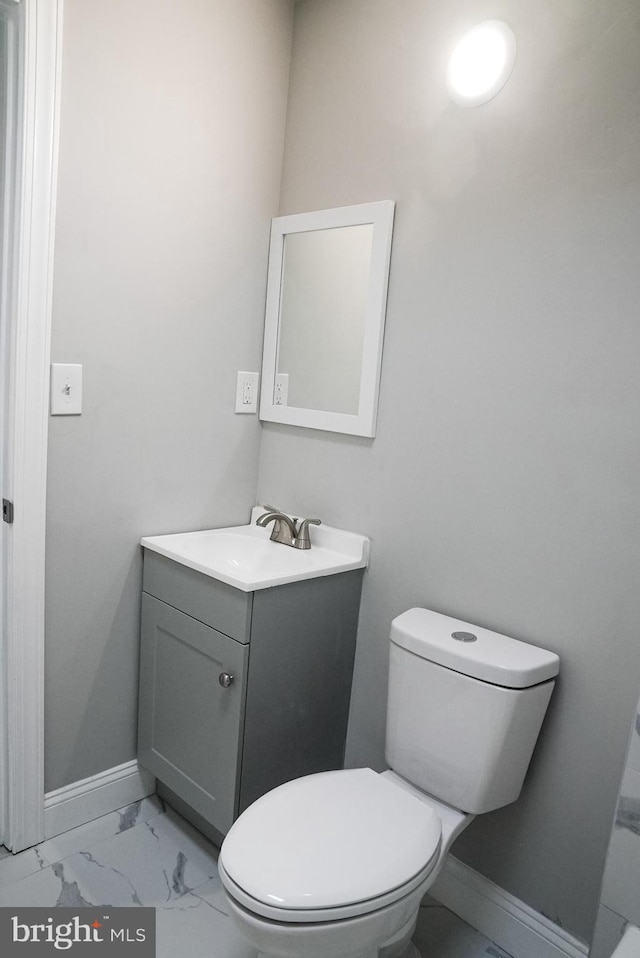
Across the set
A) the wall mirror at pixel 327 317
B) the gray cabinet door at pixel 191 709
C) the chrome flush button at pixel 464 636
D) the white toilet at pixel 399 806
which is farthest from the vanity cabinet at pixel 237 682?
the wall mirror at pixel 327 317

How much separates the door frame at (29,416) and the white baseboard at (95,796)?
44 mm

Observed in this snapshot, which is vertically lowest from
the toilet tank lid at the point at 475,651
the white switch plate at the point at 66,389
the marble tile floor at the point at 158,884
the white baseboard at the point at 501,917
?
the marble tile floor at the point at 158,884

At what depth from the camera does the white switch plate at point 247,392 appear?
6.55 feet

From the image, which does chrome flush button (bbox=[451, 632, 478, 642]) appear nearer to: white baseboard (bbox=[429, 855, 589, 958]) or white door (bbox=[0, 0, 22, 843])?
white baseboard (bbox=[429, 855, 589, 958])

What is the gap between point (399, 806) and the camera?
1.33 m

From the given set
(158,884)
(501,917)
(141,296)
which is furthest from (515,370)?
(158,884)

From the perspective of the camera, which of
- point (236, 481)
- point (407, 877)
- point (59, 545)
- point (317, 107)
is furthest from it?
point (236, 481)

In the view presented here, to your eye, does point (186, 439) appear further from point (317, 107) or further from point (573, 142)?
point (573, 142)

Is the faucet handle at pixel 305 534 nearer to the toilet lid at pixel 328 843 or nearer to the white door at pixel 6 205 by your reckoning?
the toilet lid at pixel 328 843

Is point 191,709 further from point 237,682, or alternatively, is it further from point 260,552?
point 260,552

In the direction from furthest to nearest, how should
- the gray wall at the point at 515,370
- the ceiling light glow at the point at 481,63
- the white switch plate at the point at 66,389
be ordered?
the white switch plate at the point at 66,389
the ceiling light glow at the point at 481,63
the gray wall at the point at 515,370

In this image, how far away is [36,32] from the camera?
55.4 inches

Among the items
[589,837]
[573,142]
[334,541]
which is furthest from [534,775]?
[573,142]

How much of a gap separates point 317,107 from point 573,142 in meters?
0.81
